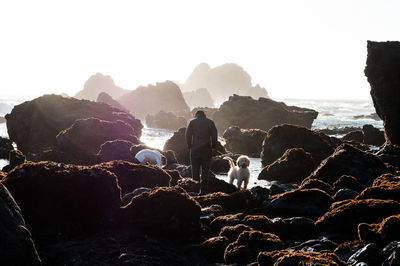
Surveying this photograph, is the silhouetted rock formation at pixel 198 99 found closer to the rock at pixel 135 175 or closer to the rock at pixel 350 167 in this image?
the rock at pixel 350 167

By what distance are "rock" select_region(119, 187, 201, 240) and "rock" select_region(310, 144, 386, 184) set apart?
21.3ft

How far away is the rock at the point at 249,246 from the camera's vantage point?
20.9 ft

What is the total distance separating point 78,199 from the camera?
25.6ft

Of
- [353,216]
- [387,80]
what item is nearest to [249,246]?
[353,216]

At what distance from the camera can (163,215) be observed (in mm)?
7754

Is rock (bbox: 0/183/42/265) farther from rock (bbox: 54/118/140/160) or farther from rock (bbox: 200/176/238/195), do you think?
rock (bbox: 54/118/140/160)

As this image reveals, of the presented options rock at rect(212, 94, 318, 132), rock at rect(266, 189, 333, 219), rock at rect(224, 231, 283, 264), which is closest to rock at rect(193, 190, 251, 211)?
rock at rect(266, 189, 333, 219)

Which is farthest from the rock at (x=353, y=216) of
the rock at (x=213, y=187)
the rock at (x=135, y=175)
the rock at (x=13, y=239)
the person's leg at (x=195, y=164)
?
the person's leg at (x=195, y=164)

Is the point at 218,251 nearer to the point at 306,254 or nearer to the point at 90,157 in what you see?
the point at 306,254

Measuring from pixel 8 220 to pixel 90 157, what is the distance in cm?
1359

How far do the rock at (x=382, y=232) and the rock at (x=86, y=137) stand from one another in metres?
16.5

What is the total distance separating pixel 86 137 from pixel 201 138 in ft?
36.6

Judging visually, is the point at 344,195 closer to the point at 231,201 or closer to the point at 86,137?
the point at 231,201

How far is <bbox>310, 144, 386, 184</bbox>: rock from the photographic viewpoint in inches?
500
